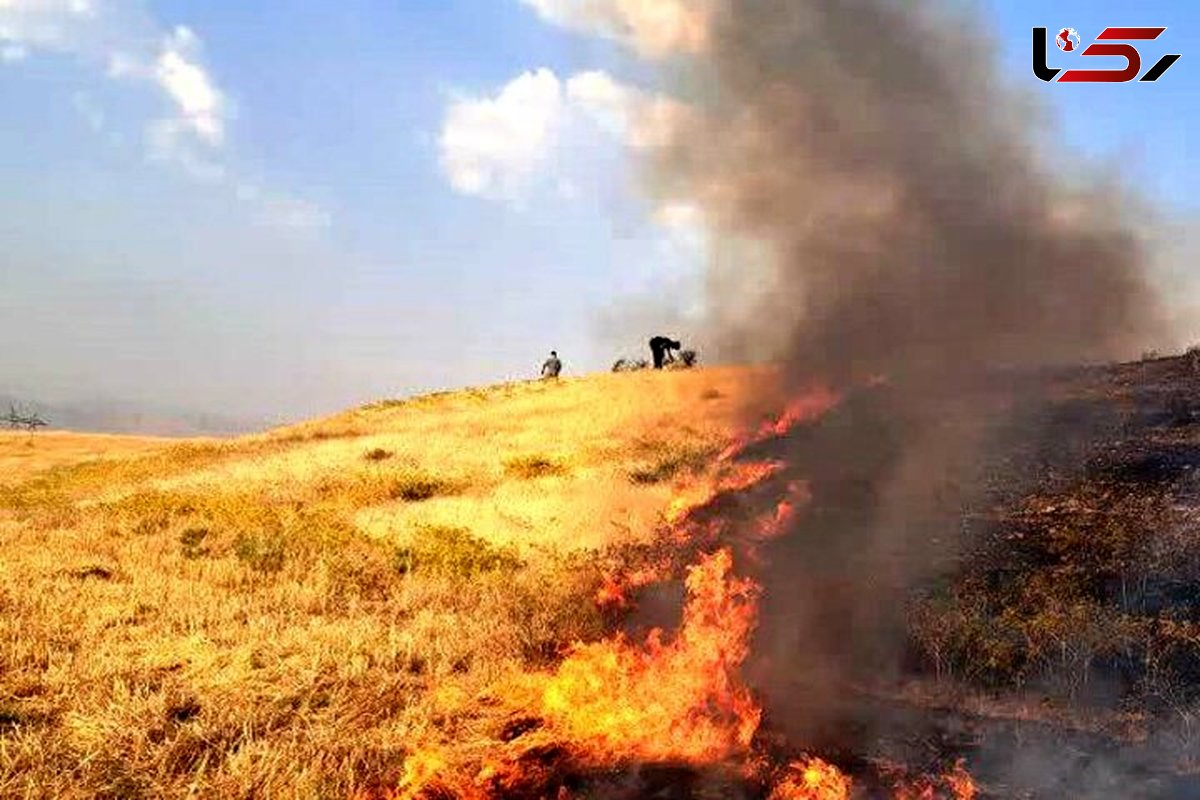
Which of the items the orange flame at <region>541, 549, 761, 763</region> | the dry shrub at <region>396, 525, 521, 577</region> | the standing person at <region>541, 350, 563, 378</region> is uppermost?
the standing person at <region>541, 350, 563, 378</region>

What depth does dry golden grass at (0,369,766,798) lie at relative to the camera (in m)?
7.43

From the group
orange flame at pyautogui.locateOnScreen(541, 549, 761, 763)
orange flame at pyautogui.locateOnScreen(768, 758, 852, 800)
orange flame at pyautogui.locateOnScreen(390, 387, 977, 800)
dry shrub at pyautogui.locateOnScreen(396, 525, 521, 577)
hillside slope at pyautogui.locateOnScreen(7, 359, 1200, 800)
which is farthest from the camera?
dry shrub at pyautogui.locateOnScreen(396, 525, 521, 577)

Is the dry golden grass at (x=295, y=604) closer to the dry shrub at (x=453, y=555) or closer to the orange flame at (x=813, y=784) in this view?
the dry shrub at (x=453, y=555)

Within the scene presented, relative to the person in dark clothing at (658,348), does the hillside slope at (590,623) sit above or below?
below

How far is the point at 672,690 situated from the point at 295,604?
5791 millimetres

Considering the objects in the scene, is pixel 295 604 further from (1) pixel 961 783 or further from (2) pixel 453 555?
(1) pixel 961 783

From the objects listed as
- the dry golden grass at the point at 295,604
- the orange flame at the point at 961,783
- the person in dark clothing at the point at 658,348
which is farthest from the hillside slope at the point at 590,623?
the person in dark clothing at the point at 658,348

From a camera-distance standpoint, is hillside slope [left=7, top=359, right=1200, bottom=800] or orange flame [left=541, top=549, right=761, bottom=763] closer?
hillside slope [left=7, top=359, right=1200, bottom=800]

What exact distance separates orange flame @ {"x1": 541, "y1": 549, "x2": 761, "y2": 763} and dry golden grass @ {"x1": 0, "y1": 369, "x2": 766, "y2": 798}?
0.85 m

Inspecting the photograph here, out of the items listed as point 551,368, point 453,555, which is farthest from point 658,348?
point 453,555

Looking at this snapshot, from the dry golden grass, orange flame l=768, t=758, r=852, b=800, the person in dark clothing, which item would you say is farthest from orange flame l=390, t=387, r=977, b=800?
the person in dark clothing

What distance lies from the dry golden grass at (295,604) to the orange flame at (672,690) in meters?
0.85

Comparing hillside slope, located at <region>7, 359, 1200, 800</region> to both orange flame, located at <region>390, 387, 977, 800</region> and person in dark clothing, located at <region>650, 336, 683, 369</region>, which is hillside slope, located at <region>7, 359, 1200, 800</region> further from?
person in dark clothing, located at <region>650, 336, 683, 369</region>

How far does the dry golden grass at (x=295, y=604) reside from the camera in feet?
24.4
